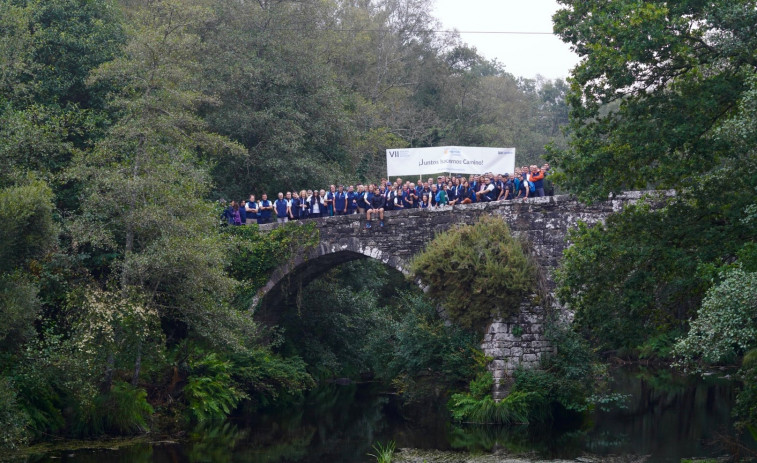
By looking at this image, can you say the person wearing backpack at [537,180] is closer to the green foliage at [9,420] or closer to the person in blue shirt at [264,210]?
the person in blue shirt at [264,210]

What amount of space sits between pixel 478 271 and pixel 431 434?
152 inches

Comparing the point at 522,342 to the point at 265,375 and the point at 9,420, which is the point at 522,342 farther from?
the point at 9,420

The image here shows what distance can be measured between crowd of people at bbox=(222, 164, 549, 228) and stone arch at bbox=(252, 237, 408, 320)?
0.77 metres

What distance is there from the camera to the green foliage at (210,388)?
19.2 metres

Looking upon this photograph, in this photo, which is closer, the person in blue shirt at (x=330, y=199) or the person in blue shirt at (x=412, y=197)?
the person in blue shirt at (x=412, y=197)

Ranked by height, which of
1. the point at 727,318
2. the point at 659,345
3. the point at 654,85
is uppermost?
the point at 654,85

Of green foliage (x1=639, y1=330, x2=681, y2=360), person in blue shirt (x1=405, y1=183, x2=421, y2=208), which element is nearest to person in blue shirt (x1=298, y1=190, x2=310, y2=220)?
person in blue shirt (x1=405, y1=183, x2=421, y2=208)

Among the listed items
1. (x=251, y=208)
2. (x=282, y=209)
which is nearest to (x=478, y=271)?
(x=282, y=209)

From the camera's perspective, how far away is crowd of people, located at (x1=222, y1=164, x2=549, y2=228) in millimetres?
20938

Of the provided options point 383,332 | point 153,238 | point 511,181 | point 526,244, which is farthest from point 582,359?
point 153,238

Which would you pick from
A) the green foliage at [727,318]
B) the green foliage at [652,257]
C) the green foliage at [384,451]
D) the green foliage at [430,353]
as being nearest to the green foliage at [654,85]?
the green foliage at [652,257]

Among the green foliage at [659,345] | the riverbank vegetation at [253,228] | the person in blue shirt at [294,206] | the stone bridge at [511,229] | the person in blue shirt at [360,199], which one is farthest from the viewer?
the person in blue shirt at [294,206]

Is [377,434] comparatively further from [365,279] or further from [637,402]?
[365,279]

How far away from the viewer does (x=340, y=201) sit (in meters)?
23.2
